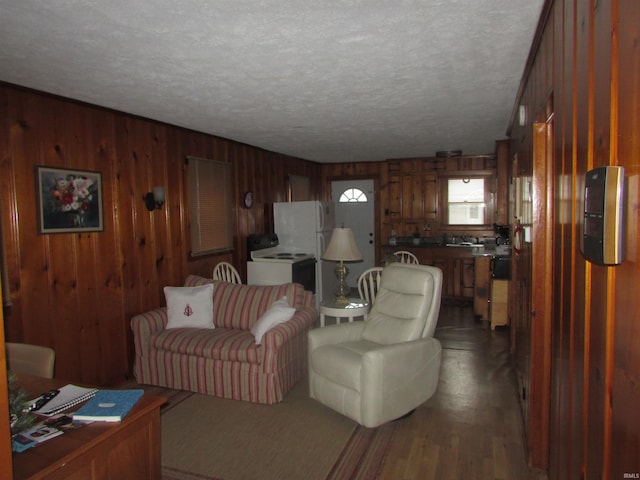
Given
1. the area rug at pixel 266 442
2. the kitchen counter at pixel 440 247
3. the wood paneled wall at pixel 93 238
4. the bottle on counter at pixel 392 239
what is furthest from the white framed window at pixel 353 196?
the area rug at pixel 266 442

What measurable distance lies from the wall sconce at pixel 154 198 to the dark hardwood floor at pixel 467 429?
2.88m

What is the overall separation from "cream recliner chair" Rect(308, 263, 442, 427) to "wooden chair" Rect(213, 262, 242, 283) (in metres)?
2.03

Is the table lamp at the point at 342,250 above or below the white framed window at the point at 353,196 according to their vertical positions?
below

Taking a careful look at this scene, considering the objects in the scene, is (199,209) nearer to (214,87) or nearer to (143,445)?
(214,87)

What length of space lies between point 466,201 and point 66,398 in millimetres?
6642

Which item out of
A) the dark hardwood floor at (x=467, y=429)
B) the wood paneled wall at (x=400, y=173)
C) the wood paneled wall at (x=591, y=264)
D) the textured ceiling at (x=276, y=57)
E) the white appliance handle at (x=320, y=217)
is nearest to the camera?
the wood paneled wall at (x=591, y=264)

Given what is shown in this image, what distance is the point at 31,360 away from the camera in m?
2.36

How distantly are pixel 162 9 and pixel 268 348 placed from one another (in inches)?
91.2

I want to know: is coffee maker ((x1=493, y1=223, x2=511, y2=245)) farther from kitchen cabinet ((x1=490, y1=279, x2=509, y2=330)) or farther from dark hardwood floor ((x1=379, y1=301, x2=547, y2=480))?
dark hardwood floor ((x1=379, y1=301, x2=547, y2=480))

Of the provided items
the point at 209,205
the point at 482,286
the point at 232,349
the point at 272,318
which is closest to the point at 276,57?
the point at 272,318

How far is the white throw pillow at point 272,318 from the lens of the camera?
3410 mm

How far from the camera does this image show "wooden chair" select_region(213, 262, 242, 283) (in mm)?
4979

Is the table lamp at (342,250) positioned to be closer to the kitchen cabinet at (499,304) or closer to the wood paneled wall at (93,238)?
the wood paneled wall at (93,238)

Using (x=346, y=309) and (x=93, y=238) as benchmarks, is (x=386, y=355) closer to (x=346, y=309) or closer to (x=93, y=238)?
(x=346, y=309)
